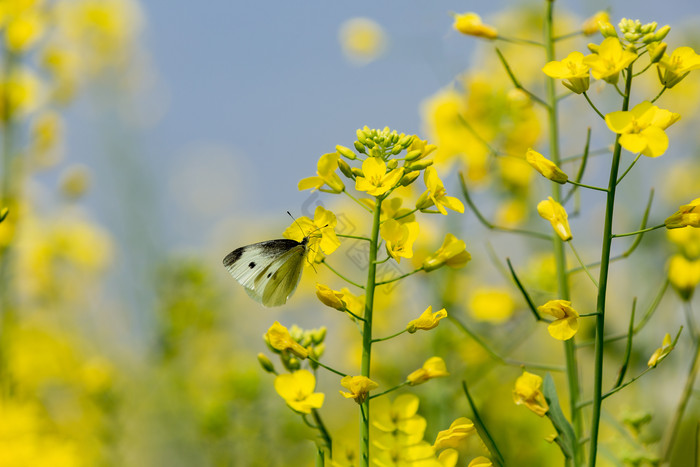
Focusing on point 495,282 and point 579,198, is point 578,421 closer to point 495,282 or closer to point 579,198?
point 579,198

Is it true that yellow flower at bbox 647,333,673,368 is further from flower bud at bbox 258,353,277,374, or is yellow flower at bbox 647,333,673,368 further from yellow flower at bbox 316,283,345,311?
flower bud at bbox 258,353,277,374

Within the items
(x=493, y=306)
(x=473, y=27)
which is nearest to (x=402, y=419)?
(x=473, y=27)

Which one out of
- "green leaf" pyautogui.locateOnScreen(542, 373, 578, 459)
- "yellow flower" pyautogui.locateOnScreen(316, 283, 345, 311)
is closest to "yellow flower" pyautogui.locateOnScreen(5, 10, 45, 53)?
"yellow flower" pyautogui.locateOnScreen(316, 283, 345, 311)

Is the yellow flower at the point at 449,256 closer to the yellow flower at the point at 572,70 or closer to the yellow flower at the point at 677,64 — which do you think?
the yellow flower at the point at 572,70

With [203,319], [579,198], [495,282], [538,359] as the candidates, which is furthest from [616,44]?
[538,359]

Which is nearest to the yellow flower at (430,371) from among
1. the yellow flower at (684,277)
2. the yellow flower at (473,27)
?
the yellow flower at (684,277)

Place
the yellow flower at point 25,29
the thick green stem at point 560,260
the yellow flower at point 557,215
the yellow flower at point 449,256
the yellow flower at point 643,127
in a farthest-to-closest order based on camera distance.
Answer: the yellow flower at point 25,29, the thick green stem at point 560,260, the yellow flower at point 449,256, the yellow flower at point 557,215, the yellow flower at point 643,127
